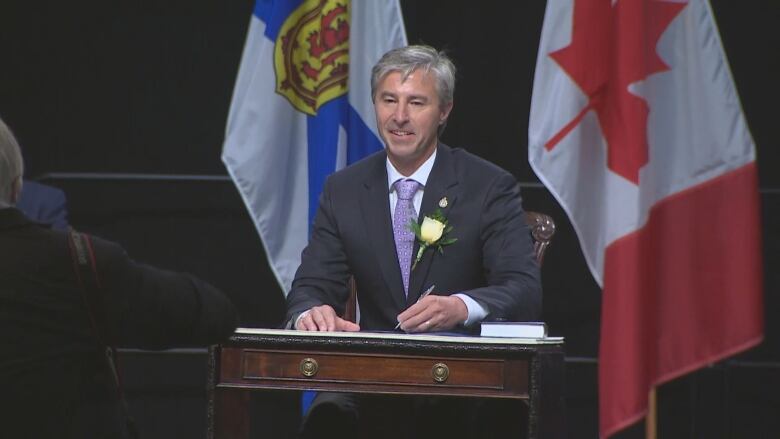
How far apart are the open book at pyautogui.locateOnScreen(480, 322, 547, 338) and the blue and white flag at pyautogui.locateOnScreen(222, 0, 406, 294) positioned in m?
1.99

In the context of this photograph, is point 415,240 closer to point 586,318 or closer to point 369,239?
point 369,239

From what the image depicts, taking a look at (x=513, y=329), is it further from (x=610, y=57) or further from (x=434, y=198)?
(x=610, y=57)

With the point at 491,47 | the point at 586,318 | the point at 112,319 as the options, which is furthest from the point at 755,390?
the point at 112,319

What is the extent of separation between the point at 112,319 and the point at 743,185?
3.11m

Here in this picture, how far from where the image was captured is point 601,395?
4758 mm

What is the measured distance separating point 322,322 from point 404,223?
593 millimetres

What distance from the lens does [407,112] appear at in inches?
149

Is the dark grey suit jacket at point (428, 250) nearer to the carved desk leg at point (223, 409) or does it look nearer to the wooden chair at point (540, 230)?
the wooden chair at point (540, 230)

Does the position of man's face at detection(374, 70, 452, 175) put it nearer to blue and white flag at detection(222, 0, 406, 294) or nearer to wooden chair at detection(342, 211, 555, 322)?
wooden chair at detection(342, 211, 555, 322)

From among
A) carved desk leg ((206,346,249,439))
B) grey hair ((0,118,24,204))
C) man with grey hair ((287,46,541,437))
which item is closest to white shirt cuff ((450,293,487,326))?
man with grey hair ((287,46,541,437))

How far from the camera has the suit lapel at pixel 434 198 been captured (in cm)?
370

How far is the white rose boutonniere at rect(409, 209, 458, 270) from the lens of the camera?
3654mm

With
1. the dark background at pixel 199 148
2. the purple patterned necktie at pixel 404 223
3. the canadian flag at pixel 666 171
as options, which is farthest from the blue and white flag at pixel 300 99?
the purple patterned necktie at pixel 404 223

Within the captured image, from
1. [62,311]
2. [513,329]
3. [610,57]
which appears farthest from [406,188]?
[62,311]
